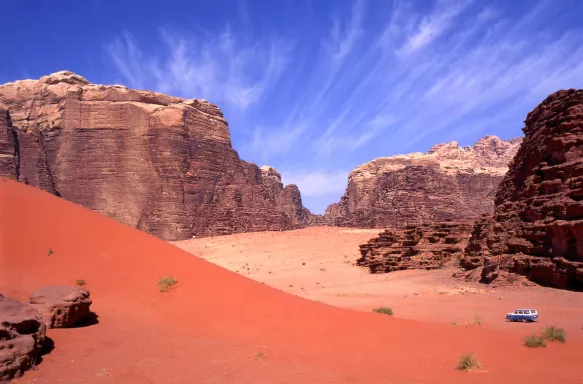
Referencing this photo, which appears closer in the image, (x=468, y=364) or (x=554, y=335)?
(x=468, y=364)

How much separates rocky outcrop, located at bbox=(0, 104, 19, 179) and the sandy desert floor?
24.9 metres

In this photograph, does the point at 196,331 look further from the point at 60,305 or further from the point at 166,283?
the point at 60,305

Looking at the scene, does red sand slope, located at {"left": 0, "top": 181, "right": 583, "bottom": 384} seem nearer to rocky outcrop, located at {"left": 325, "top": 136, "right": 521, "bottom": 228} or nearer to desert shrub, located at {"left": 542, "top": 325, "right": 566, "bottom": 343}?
desert shrub, located at {"left": 542, "top": 325, "right": 566, "bottom": 343}

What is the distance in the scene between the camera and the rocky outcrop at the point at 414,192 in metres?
64.0

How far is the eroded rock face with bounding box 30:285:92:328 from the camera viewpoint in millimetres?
7184

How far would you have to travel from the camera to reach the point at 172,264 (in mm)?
11258

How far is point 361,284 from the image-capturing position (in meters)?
27.4

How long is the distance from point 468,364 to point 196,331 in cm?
465

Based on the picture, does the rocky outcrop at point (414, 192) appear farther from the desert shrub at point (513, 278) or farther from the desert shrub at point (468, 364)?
the desert shrub at point (468, 364)

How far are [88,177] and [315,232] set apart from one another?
30972 millimetres

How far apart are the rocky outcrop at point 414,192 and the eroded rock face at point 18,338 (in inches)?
1334

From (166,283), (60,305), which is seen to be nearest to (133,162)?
(166,283)

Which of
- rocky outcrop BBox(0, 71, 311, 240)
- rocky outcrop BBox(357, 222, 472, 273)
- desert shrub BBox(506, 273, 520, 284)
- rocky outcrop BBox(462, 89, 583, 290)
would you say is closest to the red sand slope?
rocky outcrop BBox(462, 89, 583, 290)

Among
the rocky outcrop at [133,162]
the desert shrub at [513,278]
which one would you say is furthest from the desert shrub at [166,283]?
the rocky outcrop at [133,162]
